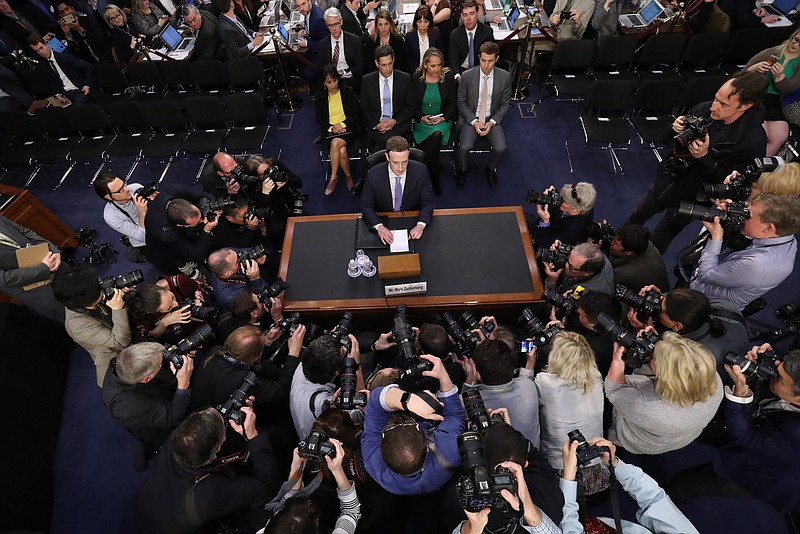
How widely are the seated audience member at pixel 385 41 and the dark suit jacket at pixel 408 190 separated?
7.47 feet

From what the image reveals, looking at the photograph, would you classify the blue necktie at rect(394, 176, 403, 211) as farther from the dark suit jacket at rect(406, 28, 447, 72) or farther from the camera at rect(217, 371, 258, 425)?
the dark suit jacket at rect(406, 28, 447, 72)

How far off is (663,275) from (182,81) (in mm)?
6382

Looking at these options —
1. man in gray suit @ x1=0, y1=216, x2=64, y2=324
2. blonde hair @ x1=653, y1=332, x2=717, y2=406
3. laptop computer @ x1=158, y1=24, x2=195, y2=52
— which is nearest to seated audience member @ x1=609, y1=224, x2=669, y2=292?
blonde hair @ x1=653, y1=332, x2=717, y2=406

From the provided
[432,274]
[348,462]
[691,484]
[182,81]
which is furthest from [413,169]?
[182,81]

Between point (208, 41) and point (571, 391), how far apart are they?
20.9ft

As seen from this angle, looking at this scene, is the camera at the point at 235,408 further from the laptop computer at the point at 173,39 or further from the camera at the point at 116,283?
the laptop computer at the point at 173,39

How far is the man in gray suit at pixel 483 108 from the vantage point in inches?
190

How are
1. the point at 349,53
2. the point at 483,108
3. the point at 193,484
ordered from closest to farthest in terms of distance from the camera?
the point at 193,484 → the point at 483,108 → the point at 349,53

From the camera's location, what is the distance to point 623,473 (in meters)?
2.13

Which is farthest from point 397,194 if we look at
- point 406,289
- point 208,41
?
point 208,41

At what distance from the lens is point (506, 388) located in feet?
7.80

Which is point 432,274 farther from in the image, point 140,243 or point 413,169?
point 140,243

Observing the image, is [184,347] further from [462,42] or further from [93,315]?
[462,42]

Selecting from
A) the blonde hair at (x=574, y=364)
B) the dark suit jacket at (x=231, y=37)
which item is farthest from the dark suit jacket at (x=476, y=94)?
the blonde hair at (x=574, y=364)
